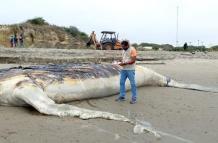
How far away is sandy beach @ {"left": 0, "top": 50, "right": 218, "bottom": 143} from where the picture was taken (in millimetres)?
7160

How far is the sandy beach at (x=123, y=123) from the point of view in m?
7.16

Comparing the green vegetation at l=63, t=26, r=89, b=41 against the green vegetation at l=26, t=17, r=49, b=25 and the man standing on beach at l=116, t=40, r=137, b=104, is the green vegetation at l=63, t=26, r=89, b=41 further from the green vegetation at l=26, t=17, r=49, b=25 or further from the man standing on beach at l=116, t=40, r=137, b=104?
the man standing on beach at l=116, t=40, r=137, b=104

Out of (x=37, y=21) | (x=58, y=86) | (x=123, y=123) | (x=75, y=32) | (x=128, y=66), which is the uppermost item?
(x=37, y=21)

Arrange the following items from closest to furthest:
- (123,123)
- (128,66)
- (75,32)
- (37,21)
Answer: (123,123), (128,66), (37,21), (75,32)

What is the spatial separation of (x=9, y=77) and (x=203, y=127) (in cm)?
370

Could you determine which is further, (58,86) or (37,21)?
(37,21)

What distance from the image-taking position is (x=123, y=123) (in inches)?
321

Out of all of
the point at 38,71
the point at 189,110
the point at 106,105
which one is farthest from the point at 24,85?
the point at 189,110

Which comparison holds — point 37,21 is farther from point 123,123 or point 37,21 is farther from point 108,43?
point 123,123

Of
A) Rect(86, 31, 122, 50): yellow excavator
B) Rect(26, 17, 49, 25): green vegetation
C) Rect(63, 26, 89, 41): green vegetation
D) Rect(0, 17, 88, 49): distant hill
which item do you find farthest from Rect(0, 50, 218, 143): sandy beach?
Rect(26, 17, 49, 25): green vegetation

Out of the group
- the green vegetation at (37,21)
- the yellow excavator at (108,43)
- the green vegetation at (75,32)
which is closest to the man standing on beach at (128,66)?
the yellow excavator at (108,43)

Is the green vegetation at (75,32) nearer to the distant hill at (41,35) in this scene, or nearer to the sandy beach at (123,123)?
the distant hill at (41,35)

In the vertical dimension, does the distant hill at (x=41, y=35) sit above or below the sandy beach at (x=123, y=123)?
above

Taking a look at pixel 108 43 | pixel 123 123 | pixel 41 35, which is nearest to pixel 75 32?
pixel 41 35
